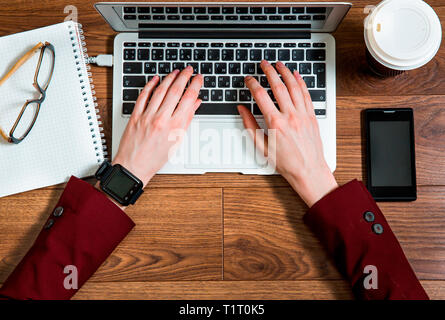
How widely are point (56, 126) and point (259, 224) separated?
0.41 meters

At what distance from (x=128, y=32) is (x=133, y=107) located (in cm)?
14

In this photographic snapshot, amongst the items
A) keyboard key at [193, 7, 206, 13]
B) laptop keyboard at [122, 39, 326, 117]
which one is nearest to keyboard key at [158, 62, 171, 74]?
laptop keyboard at [122, 39, 326, 117]

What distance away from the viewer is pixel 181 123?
64cm

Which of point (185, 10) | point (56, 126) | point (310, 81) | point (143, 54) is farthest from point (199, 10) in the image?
point (56, 126)

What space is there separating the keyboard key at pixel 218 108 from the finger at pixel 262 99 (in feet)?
0.09

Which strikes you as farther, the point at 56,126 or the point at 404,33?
the point at 56,126

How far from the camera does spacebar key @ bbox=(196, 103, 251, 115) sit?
644 mm

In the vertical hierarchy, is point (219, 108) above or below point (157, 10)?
below

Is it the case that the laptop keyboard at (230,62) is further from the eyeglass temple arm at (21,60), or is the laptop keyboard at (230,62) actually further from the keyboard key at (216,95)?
the eyeglass temple arm at (21,60)

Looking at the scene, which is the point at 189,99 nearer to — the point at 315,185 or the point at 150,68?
the point at 150,68

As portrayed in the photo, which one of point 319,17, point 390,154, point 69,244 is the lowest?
point 69,244

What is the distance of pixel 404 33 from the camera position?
22.2 inches

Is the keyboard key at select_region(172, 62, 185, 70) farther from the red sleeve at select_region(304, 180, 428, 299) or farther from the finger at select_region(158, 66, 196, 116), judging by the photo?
the red sleeve at select_region(304, 180, 428, 299)

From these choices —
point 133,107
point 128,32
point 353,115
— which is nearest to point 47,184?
point 133,107
